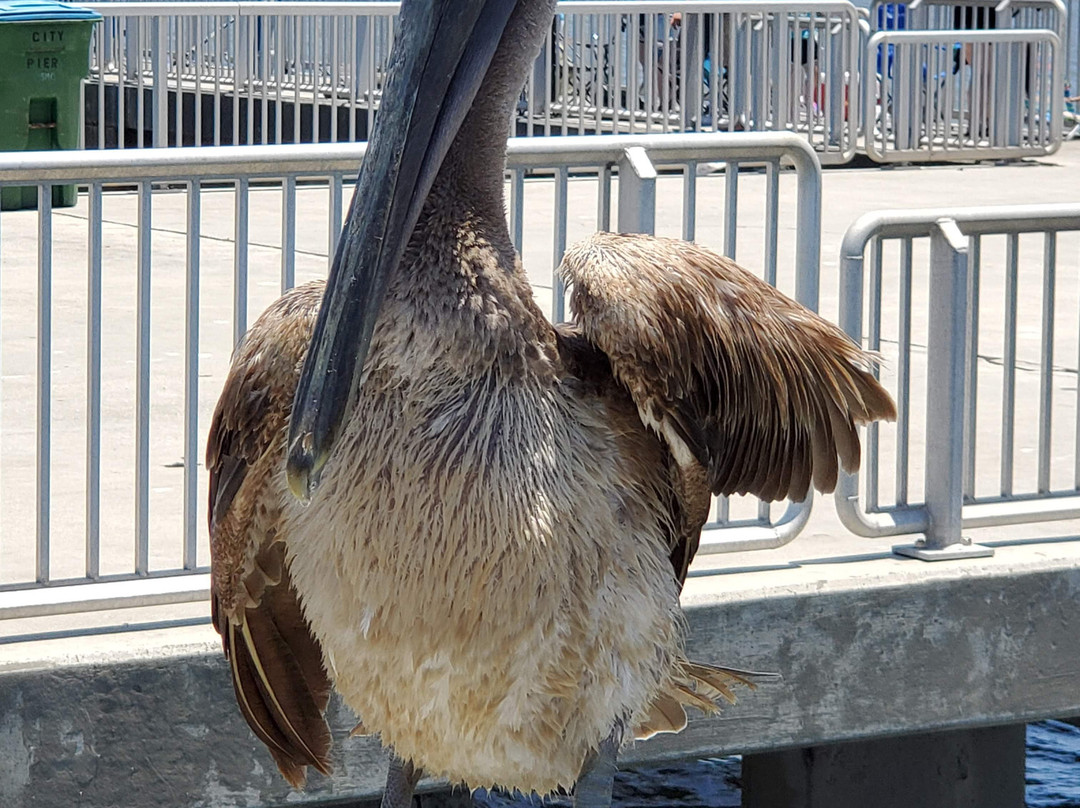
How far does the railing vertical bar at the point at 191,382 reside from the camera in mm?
4719

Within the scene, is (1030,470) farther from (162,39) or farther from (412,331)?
(162,39)

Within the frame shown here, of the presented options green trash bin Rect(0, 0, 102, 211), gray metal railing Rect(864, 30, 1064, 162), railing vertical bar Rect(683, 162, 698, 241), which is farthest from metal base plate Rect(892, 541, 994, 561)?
gray metal railing Rect(864, 30, 1064, 162)

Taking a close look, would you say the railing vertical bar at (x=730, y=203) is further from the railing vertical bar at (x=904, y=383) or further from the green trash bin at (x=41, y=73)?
the green trash bin at (x=41, y=73)

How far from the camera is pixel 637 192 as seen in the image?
4.94 meters

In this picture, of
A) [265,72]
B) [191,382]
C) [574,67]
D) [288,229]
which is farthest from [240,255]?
[574,67]

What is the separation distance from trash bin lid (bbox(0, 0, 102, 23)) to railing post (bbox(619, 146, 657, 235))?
6.97 meters

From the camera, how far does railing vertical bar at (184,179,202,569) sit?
4.72 metres

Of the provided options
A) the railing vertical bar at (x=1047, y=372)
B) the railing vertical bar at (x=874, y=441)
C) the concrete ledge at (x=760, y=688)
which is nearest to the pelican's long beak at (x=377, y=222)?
the concrete ledge at (x=760, y=688)

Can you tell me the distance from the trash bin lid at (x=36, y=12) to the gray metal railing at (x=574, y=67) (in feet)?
4.97

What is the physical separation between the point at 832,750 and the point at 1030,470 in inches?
51.8

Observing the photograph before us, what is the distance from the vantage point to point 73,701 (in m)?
4.39

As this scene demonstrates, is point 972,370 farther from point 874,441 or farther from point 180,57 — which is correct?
point 180,57

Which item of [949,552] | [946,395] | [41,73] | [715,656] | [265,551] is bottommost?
[715,656]

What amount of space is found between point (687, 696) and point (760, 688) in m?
0.79
